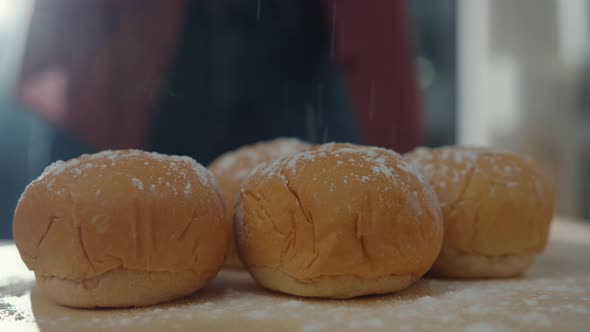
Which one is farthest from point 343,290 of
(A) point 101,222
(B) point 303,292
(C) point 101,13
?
(C) point 101,13

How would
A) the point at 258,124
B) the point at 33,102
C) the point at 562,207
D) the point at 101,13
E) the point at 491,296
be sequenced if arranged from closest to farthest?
the point at 491,296
the point at 33,102
the point at 101,13
the point at 258,124
the point at 562,207

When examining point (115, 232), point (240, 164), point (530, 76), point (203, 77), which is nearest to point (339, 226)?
point (115, 232)

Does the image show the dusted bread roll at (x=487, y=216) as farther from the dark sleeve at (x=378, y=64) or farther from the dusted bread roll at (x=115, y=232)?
the dark sleeve at (x=378, y=64)

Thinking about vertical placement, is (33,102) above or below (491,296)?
above

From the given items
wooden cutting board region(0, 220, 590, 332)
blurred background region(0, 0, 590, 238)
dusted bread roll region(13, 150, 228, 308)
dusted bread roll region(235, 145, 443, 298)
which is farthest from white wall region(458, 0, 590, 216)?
dusted bread roll region(13, 150, 228, 308)

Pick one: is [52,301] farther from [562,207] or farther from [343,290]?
[562,207]

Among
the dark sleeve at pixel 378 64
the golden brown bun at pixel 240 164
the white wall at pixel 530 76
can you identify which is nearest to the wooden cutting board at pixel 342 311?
the golden brown bun at pixel 240 164
